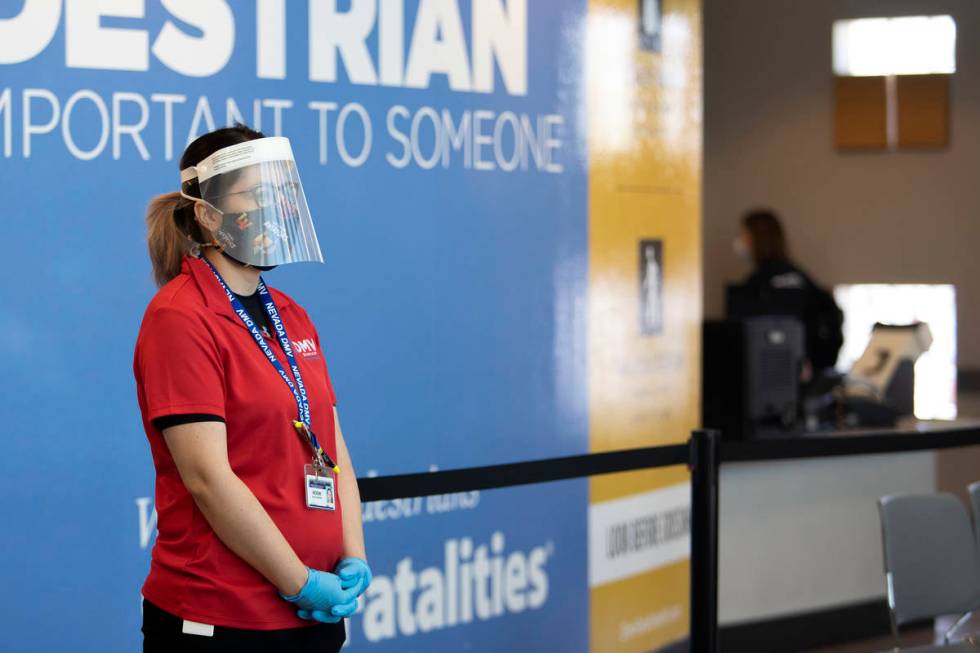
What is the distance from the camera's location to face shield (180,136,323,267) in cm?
188

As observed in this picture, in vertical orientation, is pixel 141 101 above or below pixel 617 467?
above

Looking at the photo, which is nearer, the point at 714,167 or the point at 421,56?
the point at 421,56

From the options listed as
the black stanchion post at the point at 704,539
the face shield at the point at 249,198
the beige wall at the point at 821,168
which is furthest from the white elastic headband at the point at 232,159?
the beige wall at the point at 821,168

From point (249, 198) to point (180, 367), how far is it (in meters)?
0.31

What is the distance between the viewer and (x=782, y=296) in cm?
621

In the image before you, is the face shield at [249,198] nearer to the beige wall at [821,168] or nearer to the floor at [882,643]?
the floor at [882,643]

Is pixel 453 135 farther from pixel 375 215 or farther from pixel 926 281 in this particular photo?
pixel 926 281

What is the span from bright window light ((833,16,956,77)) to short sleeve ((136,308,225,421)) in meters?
6.91

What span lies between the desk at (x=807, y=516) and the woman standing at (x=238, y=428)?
9.34 feet

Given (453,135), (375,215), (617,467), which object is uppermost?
(453,135)

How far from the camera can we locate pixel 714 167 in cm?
832

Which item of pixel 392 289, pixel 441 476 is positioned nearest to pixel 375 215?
pixel 392 289

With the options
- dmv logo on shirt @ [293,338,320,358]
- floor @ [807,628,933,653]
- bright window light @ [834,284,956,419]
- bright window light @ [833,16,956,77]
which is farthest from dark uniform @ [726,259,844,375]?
dmv logo on shirt @ [293,338,320,358]

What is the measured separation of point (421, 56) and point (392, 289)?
625 millimetres
